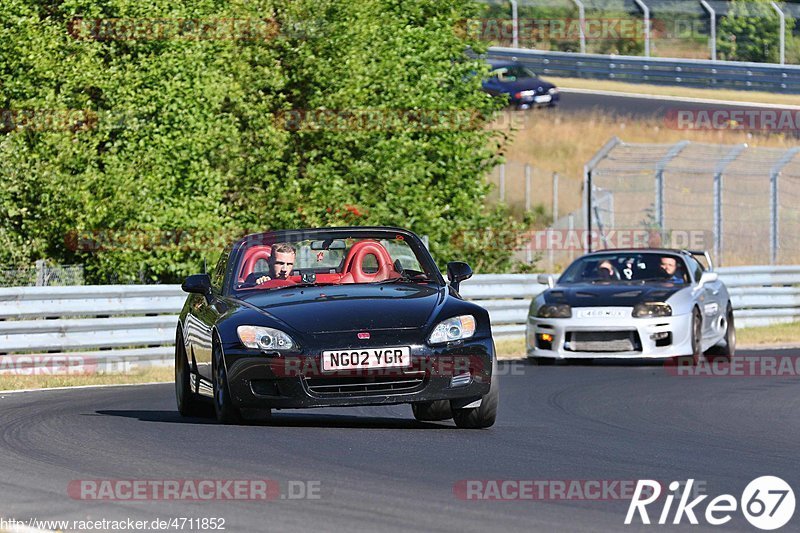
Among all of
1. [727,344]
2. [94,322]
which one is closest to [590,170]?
[727,344]

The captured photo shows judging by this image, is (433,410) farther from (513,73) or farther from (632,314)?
(513,73)

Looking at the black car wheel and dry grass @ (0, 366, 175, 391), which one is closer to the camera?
the black car wheel

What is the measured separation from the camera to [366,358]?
9297mm

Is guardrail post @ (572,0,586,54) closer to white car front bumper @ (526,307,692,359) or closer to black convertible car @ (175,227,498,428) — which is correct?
white car front bumper @ (526,307,692,359)

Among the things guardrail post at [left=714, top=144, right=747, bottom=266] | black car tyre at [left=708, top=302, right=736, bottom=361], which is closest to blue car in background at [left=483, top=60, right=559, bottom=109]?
guardrail post at [left=714, top=144, right=747, bottom=266]

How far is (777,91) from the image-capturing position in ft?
151

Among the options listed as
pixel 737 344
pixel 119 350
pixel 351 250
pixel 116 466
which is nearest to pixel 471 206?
pixel 737 344

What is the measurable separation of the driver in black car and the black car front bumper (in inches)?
53.8

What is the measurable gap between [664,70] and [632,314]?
34.3 m

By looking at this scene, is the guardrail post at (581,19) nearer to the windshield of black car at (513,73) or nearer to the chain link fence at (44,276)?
the windshield of black car at (513,73)

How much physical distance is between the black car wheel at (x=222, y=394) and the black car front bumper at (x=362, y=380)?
306mm

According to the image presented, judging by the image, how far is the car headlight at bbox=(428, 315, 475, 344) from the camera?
942 centimetres

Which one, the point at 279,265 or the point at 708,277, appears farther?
the point at 708,277

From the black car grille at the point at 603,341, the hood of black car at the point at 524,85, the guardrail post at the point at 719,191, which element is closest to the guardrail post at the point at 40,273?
the black car grille at the point at 603,341
